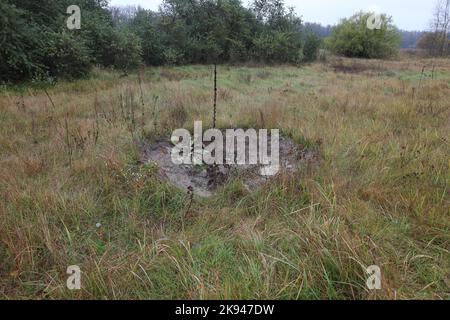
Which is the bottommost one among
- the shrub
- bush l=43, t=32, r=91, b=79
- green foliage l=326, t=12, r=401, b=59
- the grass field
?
the grass field

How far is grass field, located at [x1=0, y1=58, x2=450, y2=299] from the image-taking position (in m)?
1.68

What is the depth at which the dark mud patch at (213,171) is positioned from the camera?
2.92m

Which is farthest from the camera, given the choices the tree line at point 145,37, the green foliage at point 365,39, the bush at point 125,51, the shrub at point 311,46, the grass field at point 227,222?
the green foliage at point 365,39

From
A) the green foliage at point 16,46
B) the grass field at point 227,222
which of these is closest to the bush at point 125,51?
the green foliage at point 16,46

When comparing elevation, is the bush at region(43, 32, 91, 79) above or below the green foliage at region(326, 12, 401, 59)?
below

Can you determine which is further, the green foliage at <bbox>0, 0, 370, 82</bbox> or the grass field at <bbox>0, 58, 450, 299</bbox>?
the green foliage at <bbox>0, 0, 370, 82</bbox>

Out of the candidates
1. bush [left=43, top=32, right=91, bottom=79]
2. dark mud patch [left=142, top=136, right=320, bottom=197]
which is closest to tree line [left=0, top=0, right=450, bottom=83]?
bush [left=43, top=32, right=91, bottom=79]

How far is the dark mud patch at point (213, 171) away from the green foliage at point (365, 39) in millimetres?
29271

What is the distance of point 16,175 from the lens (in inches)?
110

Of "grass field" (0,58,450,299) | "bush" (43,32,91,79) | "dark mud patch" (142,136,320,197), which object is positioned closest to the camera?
"grass field" (0,58,450,299)

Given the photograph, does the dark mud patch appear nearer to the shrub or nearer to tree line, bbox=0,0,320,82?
tree line, bbox=0,0,320,82

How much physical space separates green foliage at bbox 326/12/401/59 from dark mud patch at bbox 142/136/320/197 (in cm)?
2927

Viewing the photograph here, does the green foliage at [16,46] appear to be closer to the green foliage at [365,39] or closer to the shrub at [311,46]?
the shrub at [311,46]

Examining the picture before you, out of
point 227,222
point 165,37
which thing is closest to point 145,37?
point 165,37
